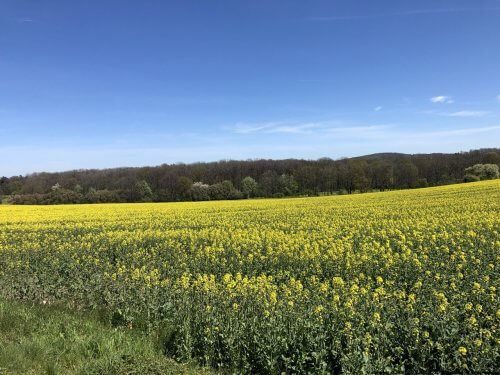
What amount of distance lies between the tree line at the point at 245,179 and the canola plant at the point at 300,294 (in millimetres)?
51178

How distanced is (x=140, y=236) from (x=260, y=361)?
503 inches

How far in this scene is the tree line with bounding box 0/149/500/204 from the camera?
67.3 meters

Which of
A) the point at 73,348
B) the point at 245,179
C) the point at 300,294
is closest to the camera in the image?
the point at 73,348

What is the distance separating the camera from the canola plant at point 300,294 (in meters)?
5.52

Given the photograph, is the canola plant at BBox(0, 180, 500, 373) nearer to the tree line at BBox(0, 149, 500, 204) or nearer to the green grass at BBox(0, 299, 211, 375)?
the green grass at BBox(0, 299, 211, 375)

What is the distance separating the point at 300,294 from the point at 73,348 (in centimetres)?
407

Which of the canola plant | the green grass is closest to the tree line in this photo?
the canola plant

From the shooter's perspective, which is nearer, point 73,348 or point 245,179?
point 73,348

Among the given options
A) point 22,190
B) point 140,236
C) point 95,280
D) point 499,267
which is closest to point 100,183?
point 22,190

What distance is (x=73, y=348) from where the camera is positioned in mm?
6246

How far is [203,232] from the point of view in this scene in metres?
17.6

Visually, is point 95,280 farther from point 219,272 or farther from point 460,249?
point 460,249

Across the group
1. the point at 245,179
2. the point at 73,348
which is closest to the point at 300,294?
the point at 73,348

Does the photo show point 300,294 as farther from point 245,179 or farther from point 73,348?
point 245,179
